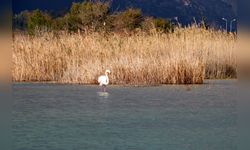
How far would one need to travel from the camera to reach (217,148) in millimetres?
2619

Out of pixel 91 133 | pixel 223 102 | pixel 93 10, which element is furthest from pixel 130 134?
pixel 93 10

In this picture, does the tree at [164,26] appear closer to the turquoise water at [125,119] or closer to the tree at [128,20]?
the tree at [128,20]

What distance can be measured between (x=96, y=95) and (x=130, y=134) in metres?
1.74

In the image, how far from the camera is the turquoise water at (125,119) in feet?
8.93

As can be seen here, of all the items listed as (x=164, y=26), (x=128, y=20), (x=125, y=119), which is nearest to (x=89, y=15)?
(x=128, y=20)

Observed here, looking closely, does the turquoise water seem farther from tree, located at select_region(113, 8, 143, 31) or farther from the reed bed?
tree, located at select_region(113, 8, 143, 31)

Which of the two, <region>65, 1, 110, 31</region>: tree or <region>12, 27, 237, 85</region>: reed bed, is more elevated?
<region>65, 1, 110, 31</region>: tree

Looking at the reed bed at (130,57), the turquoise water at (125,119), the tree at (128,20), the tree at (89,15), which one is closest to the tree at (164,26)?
the tree at (128,20)

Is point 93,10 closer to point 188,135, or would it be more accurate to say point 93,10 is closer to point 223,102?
point 223,102

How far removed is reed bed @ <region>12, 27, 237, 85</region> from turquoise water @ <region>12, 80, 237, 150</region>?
815 mm

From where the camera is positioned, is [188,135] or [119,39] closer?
[188,135]

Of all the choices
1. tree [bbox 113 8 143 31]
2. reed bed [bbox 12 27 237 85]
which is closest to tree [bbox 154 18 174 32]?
tree [bbox 113 8 143 31]

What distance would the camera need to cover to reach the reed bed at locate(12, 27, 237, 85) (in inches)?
231

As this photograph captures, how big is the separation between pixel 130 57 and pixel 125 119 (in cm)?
291
